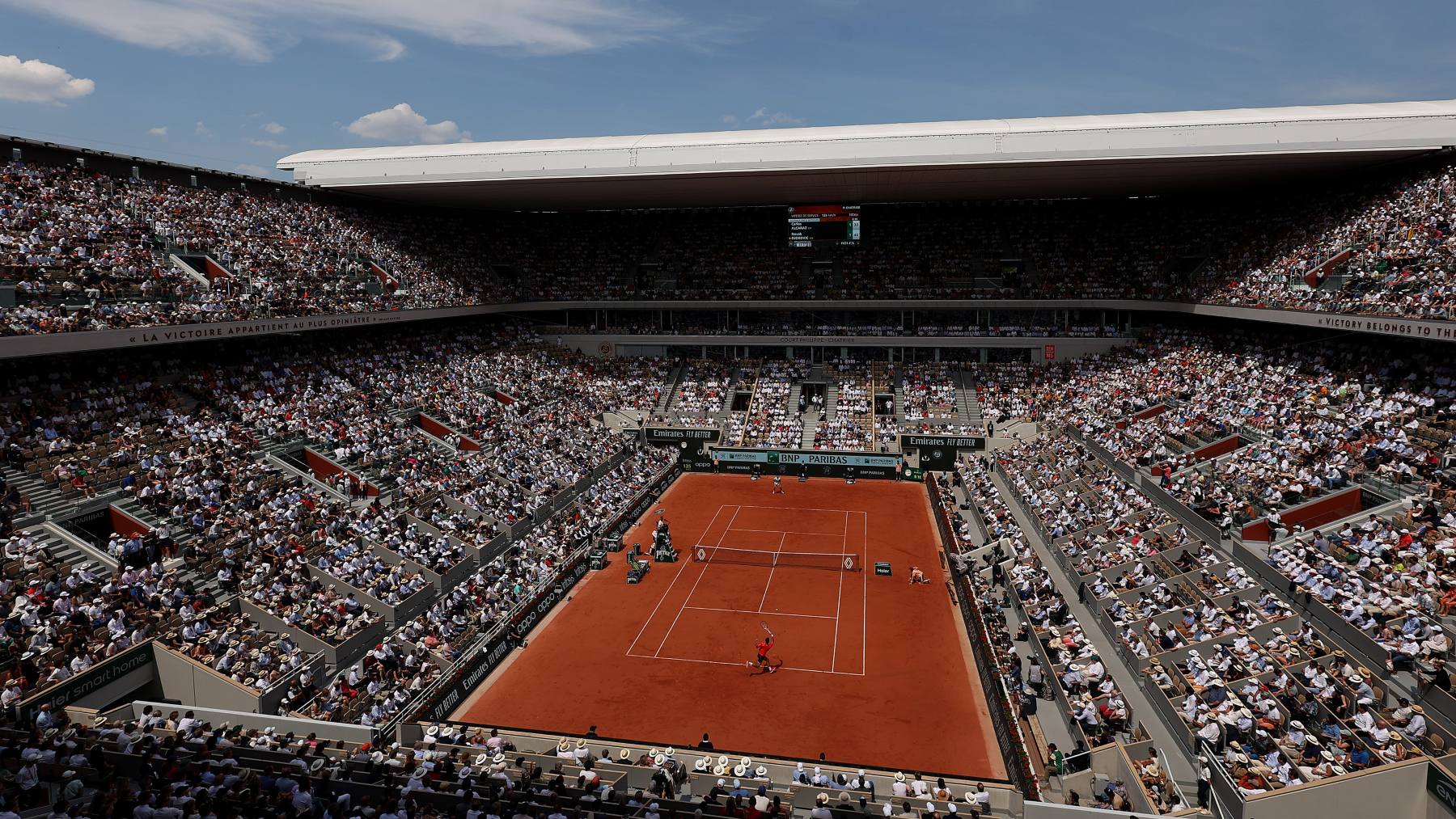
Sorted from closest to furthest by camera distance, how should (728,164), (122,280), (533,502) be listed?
(122,280), (533,502), (728,164)

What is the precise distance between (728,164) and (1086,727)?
114 ft

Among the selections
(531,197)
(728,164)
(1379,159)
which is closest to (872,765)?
(728,164)

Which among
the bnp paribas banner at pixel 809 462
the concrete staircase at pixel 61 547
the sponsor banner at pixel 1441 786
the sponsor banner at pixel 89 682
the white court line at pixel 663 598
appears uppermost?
the concrete staircase at pixel 61 547

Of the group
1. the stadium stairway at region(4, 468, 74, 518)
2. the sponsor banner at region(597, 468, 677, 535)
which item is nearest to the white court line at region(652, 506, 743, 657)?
the sponsor banner at region(597, 468, 677, 535)

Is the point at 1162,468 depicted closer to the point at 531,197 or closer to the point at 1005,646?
the point at 1005,646

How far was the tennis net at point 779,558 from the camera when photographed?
1255 inches

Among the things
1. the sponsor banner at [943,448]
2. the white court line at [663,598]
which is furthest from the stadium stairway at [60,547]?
the sponsor banner at [943,448]

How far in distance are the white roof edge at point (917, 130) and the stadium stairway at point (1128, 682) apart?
24.2m

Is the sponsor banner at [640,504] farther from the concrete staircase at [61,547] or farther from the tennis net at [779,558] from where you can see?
the concrete staircase at [61,547]

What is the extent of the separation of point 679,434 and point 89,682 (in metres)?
33.8

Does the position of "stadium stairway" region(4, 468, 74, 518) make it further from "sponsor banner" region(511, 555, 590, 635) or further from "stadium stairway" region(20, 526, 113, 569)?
"sponsor banner" region(511, 555, 590, 635)

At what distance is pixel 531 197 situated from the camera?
173 feet

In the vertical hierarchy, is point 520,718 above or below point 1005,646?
below

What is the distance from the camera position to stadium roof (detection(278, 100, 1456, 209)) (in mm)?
38688
